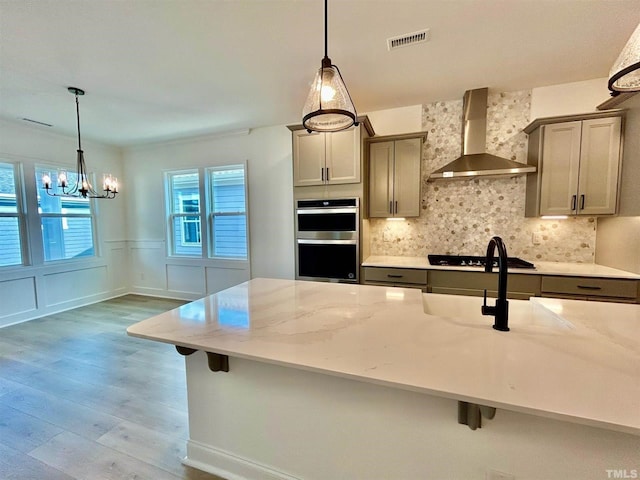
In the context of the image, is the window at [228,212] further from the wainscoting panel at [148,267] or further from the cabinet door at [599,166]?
the cabinet door at [599,166]

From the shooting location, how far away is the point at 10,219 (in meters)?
3.77

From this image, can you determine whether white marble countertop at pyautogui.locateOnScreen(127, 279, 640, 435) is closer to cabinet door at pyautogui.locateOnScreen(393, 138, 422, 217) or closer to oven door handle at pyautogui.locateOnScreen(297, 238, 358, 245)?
oven door handle at pyautogui.locateOnScreen(297, 238, 358, 245)

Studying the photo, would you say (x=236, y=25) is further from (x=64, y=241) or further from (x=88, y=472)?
(x=64, y=241)

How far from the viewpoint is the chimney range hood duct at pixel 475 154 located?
2.78 metres

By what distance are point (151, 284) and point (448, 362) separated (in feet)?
18.2

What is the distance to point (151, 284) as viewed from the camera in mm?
5160

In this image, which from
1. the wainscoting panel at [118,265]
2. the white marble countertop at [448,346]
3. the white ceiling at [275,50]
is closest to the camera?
the white marble countertop at [448,346]

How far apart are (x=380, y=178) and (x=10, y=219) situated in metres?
4.95

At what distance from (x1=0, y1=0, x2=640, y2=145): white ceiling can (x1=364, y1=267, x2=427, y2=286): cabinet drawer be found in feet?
6.29


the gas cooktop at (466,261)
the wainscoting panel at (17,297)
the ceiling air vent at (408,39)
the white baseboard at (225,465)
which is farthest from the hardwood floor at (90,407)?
the ceiling air vent at (408,39)

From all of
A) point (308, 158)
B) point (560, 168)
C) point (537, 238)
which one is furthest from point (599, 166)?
point (308, 158)

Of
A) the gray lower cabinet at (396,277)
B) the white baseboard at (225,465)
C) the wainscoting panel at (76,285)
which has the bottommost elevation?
the white baseboard at (225,465)

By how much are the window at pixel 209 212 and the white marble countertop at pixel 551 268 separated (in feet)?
7.66

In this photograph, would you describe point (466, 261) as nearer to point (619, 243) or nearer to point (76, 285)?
point (619, 243)
